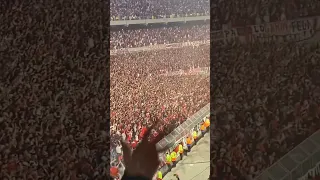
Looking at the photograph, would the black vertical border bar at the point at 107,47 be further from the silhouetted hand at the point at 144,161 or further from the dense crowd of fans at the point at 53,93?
the silhouetted hand at the point at 144,161

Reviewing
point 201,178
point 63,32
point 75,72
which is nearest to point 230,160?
point 201,178

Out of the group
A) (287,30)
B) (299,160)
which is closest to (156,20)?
(287,30)

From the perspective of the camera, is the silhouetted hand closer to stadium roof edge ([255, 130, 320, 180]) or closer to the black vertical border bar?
stadium roof edge ([255, 130, 320, 180])

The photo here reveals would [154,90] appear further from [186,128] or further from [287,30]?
[287,30]

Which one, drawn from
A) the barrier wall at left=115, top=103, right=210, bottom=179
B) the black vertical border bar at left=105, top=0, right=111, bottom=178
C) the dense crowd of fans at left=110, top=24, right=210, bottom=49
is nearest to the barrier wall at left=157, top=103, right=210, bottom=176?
the barrier wall at left=115, top=103, right=210, bottom=179

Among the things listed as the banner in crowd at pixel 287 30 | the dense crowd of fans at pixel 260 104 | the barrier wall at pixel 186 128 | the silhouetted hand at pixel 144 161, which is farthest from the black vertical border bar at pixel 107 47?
the silhouetted hand at pixel 144 161

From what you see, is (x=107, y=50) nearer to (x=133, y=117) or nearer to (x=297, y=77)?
(x=133, y=117)
